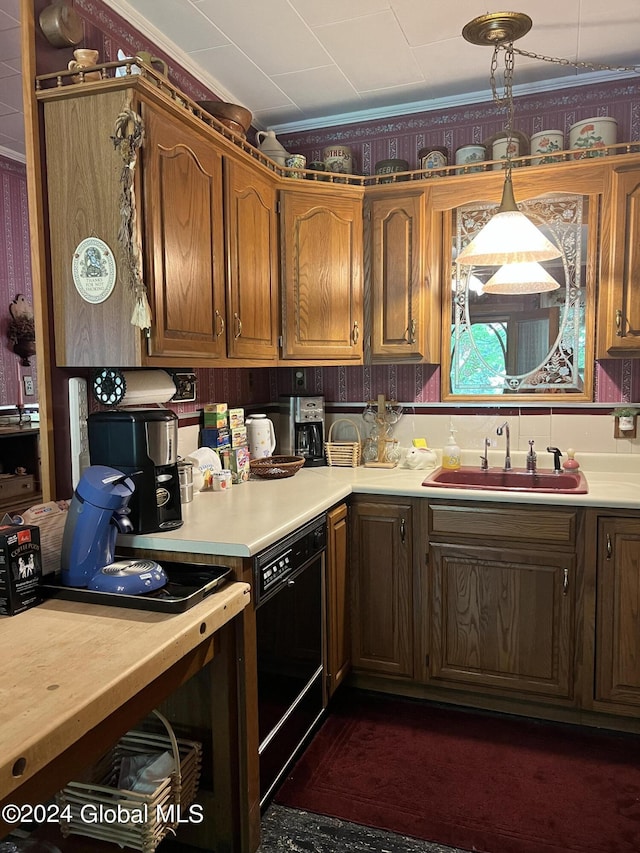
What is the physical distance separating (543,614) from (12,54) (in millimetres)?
2628

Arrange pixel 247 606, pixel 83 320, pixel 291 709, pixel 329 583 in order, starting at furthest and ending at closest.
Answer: pixel 329 583, pixel 291 709, pixel 83 320, pixel 247 606

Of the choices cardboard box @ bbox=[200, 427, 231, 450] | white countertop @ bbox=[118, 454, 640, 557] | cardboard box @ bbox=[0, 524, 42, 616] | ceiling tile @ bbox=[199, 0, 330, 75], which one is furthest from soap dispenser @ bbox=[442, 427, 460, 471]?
cardboard box @ bbox=[0, 524, 42, 616]

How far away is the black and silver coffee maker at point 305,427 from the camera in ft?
10.00

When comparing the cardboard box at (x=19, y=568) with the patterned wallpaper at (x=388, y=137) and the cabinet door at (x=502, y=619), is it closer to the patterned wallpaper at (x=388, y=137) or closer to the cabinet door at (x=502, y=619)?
the patterned wallpaper at (x=388, y=137)

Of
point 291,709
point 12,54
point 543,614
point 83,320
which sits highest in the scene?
point 12,54

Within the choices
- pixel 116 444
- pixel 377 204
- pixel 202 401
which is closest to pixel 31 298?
pixel 116 444

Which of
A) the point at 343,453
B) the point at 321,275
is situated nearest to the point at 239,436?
the point at 343,453

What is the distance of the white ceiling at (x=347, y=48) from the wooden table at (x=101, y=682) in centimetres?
147

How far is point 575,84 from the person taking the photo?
9.30 feet

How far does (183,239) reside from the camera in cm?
206

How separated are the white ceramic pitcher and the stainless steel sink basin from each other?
0.75 meters

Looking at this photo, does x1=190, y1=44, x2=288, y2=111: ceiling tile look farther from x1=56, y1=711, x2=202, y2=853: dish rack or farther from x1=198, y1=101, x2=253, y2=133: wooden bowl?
x1=56, y1=711, x2=202, y2=853: dish rack

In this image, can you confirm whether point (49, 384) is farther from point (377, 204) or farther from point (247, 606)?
point (377, 204)

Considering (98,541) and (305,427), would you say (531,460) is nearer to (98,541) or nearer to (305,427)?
(305,427)
